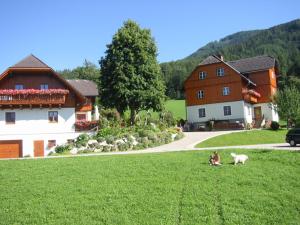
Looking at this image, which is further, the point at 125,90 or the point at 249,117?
the point at 249,117

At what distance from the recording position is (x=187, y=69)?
128m

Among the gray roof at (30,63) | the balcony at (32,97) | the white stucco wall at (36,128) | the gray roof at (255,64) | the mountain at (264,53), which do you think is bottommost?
the white stucco wall at (36,128)

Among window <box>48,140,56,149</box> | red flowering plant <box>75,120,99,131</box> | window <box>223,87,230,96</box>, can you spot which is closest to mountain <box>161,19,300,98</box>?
window <box>223,87,230,96</box>

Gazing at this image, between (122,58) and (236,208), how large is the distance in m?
30.7

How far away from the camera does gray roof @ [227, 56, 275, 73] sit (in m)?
57.3

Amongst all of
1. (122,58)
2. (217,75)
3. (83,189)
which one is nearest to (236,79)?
(217,75)

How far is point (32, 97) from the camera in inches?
1497

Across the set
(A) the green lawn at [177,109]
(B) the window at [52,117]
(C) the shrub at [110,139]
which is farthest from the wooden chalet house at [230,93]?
(B) the window at [52,117]

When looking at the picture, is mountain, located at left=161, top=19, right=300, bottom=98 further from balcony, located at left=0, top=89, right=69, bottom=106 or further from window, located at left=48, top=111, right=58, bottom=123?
balcony, located at left=0, top=89, right=69, bottom=106

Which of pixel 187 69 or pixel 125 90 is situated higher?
pixel 187 69

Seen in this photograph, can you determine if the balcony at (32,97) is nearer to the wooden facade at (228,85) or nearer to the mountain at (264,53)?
the wooden facade at (228,85)

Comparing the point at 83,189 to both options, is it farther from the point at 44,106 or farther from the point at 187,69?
the point at 187,69

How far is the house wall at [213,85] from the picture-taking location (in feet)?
171

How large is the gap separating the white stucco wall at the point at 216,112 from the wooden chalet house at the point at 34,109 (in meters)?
19.3
